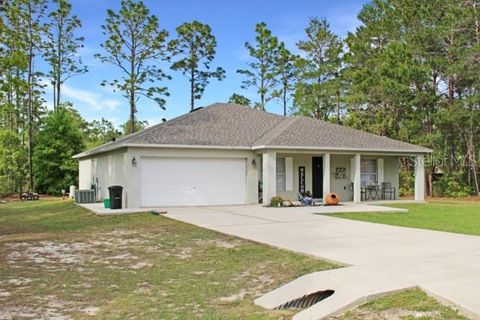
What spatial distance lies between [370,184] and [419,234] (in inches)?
490

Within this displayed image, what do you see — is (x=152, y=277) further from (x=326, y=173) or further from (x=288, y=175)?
(x=288, y=175)

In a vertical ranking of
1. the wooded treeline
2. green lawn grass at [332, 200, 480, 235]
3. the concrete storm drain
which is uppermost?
the wooded treeline

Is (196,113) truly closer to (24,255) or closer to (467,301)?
(24,255)

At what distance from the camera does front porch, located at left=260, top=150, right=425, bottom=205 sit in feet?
63.8

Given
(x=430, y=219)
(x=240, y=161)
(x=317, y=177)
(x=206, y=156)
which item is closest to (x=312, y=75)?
(x=317, y=177)

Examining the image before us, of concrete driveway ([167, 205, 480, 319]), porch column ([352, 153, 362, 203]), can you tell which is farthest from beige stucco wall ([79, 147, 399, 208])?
concrete driveway ([167, 205, 480, 319])

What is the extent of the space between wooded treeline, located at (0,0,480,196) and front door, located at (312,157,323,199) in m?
9.44

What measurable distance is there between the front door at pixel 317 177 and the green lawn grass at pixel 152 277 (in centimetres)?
1075

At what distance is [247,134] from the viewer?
21172mm

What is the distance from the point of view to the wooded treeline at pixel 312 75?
92.3 feet

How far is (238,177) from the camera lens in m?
20.0

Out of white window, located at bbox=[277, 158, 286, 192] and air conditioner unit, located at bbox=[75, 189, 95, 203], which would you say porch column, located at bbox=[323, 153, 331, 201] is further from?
air conditioner unit, located at bbox=[75, 189, 95, 203]

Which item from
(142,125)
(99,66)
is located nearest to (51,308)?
(99,66)

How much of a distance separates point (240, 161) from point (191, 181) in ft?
7.89
